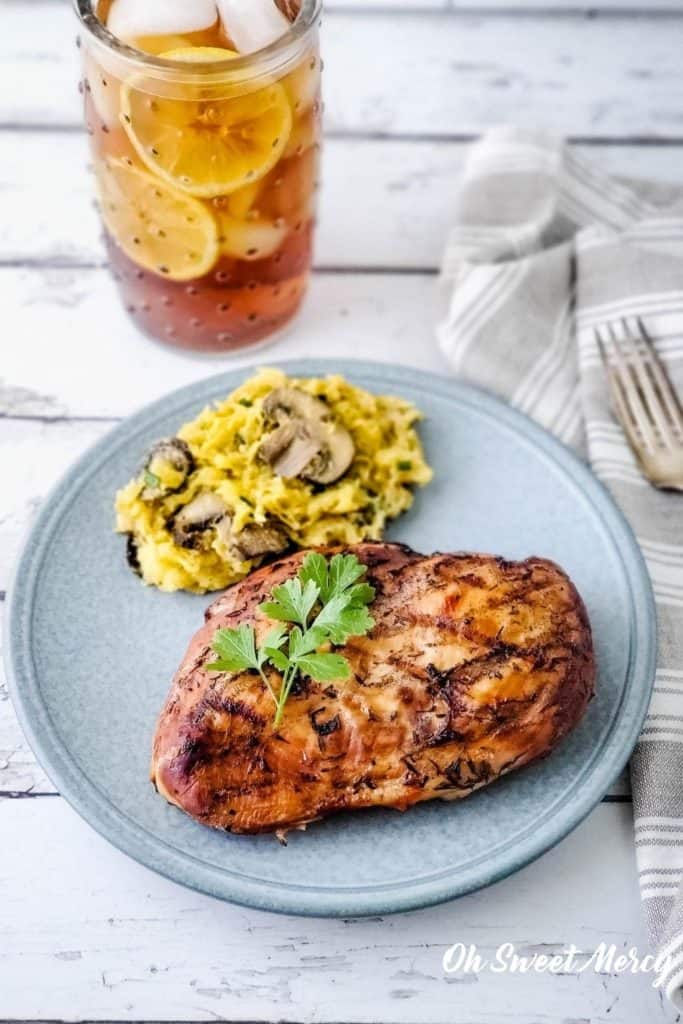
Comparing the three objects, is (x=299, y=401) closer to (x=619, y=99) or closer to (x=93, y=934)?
(x=93, y=934)

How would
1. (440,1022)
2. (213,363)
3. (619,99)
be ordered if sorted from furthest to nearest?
(619,99), (213,363), (440,1022)

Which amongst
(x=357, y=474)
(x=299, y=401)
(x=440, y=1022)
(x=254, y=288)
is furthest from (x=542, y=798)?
(x=254, y=288)

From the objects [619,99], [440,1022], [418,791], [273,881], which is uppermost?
[619,99]

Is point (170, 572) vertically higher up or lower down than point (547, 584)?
lower down

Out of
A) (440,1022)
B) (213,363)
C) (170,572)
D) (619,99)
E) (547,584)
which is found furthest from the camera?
(619,99)

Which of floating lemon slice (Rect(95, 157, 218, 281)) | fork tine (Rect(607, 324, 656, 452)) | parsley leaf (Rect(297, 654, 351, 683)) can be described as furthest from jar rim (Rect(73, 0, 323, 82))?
parsley leaf (Rect(297, 654, 351, 683))

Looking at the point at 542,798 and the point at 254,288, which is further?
the point at 254,288

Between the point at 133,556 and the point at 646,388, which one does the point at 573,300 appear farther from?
the point at 133,556
